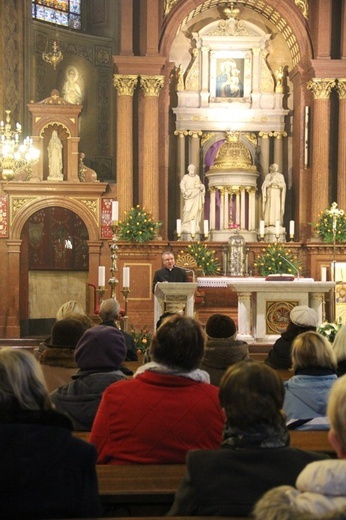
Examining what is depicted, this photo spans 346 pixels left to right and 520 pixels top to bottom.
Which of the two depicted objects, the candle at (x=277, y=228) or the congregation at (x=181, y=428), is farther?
the candle at (x=277, y=228)

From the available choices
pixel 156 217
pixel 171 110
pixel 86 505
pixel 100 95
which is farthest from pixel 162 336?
pixel 100 95

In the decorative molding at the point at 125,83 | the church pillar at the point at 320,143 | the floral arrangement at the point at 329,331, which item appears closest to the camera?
the floral arrangement at the point at 329,331

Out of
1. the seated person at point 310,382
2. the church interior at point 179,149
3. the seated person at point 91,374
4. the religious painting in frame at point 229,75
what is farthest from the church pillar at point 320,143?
the seated person at point 91,374

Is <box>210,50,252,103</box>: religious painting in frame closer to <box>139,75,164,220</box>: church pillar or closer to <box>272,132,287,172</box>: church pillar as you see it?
<box>272,132,287,172</box>: church pillar

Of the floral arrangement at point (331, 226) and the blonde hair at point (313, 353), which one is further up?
the floral arrangement at point (331, 226)

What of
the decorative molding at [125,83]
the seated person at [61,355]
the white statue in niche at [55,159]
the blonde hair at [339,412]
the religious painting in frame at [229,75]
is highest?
the religious painting in frame at [229,75]

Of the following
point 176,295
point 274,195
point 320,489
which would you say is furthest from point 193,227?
point 320,489

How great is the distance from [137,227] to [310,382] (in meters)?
12.6

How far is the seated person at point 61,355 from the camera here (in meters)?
5.63

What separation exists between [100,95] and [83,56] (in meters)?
1.03

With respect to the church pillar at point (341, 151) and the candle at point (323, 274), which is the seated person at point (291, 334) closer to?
the candle at point (323, 274)

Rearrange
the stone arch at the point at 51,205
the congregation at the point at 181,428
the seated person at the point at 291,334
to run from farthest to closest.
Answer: the stone arch at the point at 51,205, the seated person at the point at 291,334, the congregation at the point at 181,428

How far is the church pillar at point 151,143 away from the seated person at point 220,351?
11.8 metres

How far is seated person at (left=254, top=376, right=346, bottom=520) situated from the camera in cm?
212
